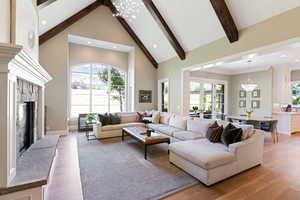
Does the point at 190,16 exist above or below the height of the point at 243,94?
above

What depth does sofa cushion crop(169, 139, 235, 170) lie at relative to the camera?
7.65ft

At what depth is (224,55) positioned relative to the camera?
4.38 meters

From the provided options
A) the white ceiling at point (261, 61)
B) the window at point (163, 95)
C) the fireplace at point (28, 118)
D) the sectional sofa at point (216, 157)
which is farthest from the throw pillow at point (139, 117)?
the fireplace at point (28, 118)

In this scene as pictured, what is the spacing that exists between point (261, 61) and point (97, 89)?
7.61 meters

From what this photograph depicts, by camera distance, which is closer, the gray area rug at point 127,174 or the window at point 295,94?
the gray area rug at point 127,174

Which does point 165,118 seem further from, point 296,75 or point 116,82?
point 296,75

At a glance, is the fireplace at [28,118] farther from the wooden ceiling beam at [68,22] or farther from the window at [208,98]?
the window at [208,98]

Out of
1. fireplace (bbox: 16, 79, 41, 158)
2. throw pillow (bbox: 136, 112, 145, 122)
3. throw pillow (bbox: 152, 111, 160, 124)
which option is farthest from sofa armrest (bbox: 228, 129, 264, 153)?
throw pillow (bbox: 136, 112, 145, 122)

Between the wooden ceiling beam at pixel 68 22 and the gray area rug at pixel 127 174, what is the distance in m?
4.22

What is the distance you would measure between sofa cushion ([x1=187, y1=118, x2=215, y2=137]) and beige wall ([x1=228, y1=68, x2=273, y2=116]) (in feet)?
15.8

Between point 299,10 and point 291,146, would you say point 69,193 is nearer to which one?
point 299,10

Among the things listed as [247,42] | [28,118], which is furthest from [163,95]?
[28,118]

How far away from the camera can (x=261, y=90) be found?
7137 millimetres

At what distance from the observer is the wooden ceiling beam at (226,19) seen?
3.57m
